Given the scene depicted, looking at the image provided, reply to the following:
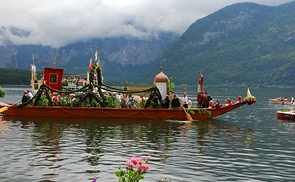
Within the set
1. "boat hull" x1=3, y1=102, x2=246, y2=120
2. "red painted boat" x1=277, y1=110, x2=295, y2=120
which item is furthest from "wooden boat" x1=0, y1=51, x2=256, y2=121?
"red painted boat" x1=277, y1=110, x2=295, y2=120

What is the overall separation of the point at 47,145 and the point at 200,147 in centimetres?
765

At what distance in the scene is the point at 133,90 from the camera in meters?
33.0

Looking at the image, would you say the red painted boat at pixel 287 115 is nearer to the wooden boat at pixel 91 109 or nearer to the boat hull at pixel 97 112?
the wooden boat at pixel 91 109

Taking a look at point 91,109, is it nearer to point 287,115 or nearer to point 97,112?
point 97,112

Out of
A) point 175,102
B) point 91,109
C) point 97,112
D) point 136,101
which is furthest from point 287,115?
point 91,109

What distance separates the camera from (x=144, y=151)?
17875 millimetres

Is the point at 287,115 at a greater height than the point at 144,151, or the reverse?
the point at 287,115

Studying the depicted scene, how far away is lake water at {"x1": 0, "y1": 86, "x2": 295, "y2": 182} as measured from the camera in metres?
13.7

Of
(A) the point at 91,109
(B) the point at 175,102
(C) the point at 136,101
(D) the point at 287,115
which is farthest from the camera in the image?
(D) the point at 287,115

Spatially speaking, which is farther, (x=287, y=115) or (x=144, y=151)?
(x=287, y=115)

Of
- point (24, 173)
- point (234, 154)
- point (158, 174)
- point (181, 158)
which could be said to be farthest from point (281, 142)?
point (24, 173)

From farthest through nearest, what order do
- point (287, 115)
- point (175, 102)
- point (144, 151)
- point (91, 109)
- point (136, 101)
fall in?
point (287, 115), point (136, 101), point (175, 102), point (91, 109), point (144, 151)

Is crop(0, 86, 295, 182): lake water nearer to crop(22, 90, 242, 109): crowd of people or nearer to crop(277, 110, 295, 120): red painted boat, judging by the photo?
crop(22, 90, 242, 109): crowd of people

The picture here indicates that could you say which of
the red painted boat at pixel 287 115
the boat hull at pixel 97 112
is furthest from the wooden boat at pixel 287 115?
the boat hull at pixel 97 112
